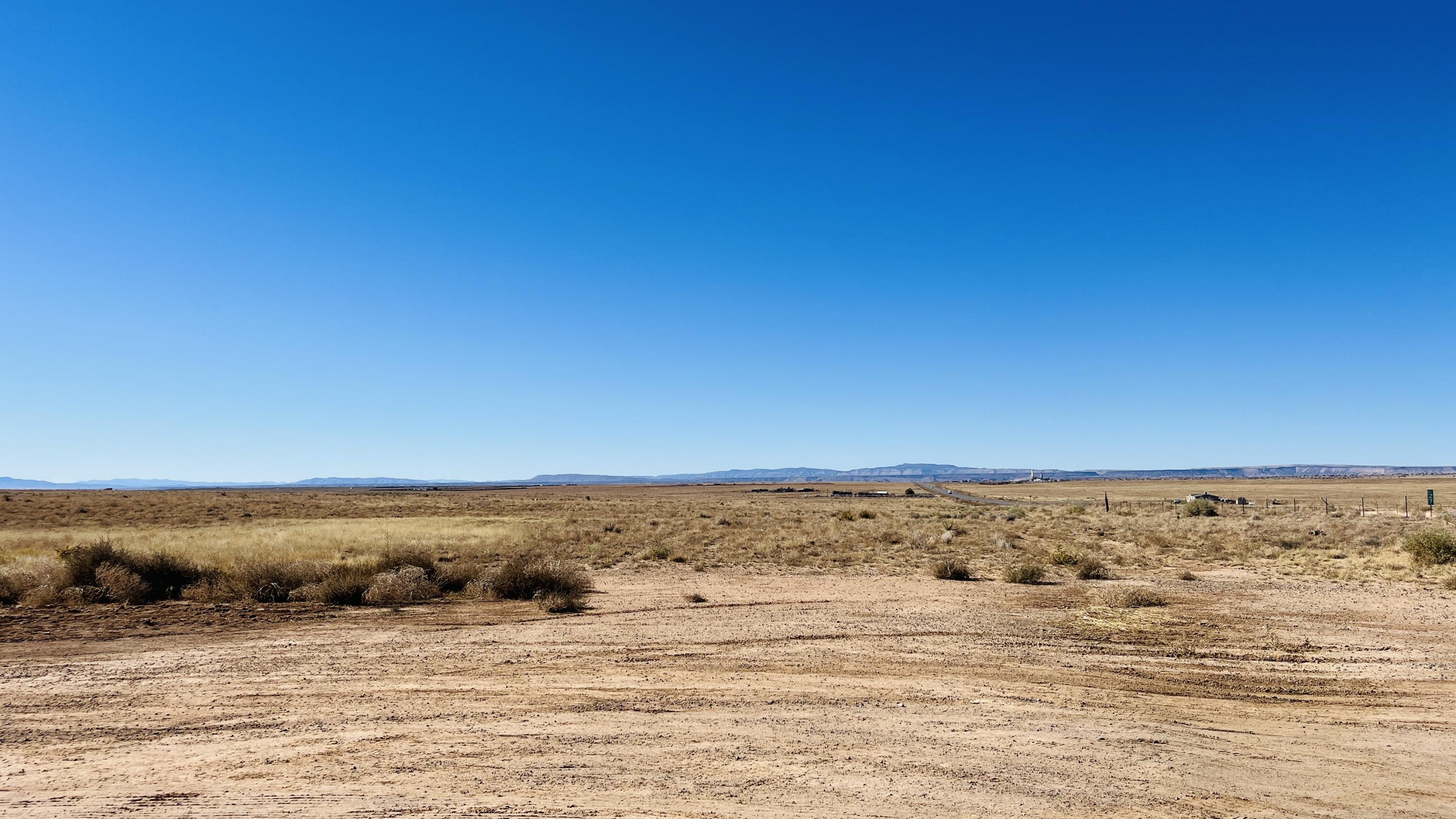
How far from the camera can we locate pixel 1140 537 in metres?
34.8

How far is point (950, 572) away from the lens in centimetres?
2155

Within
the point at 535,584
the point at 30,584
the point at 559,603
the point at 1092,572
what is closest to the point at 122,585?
the point at 30,584

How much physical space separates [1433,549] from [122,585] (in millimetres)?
32999

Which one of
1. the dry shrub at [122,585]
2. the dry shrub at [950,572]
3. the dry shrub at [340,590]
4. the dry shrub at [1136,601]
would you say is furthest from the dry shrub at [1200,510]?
the dry shrub at [122,585]

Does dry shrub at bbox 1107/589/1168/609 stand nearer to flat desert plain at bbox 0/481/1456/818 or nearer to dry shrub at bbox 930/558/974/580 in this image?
flat desert plain at bbox 0/481/1456/818

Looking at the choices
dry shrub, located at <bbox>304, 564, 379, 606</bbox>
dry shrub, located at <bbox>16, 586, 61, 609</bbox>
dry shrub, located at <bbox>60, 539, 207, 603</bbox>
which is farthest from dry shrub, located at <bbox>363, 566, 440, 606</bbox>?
dry shrub, located at <bbox>16, 586, 61, 609</bbox>

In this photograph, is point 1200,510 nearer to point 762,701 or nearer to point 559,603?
point 559,603

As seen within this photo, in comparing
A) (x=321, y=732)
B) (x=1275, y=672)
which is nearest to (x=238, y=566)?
(x=321, y=732)

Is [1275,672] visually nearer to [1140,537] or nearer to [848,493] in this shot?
[1140,537]

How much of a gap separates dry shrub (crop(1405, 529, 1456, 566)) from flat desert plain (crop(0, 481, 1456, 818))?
0.56 meters

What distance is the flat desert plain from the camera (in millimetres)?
6727

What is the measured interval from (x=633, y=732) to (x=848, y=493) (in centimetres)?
11688

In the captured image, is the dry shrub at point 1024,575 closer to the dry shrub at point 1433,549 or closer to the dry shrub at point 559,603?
the dry shrub at point 1433,549

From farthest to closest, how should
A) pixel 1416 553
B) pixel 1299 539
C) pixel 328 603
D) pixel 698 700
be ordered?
pixel 1299 539, pixel 1416 553, pixel 328 603, pixel 698 700
